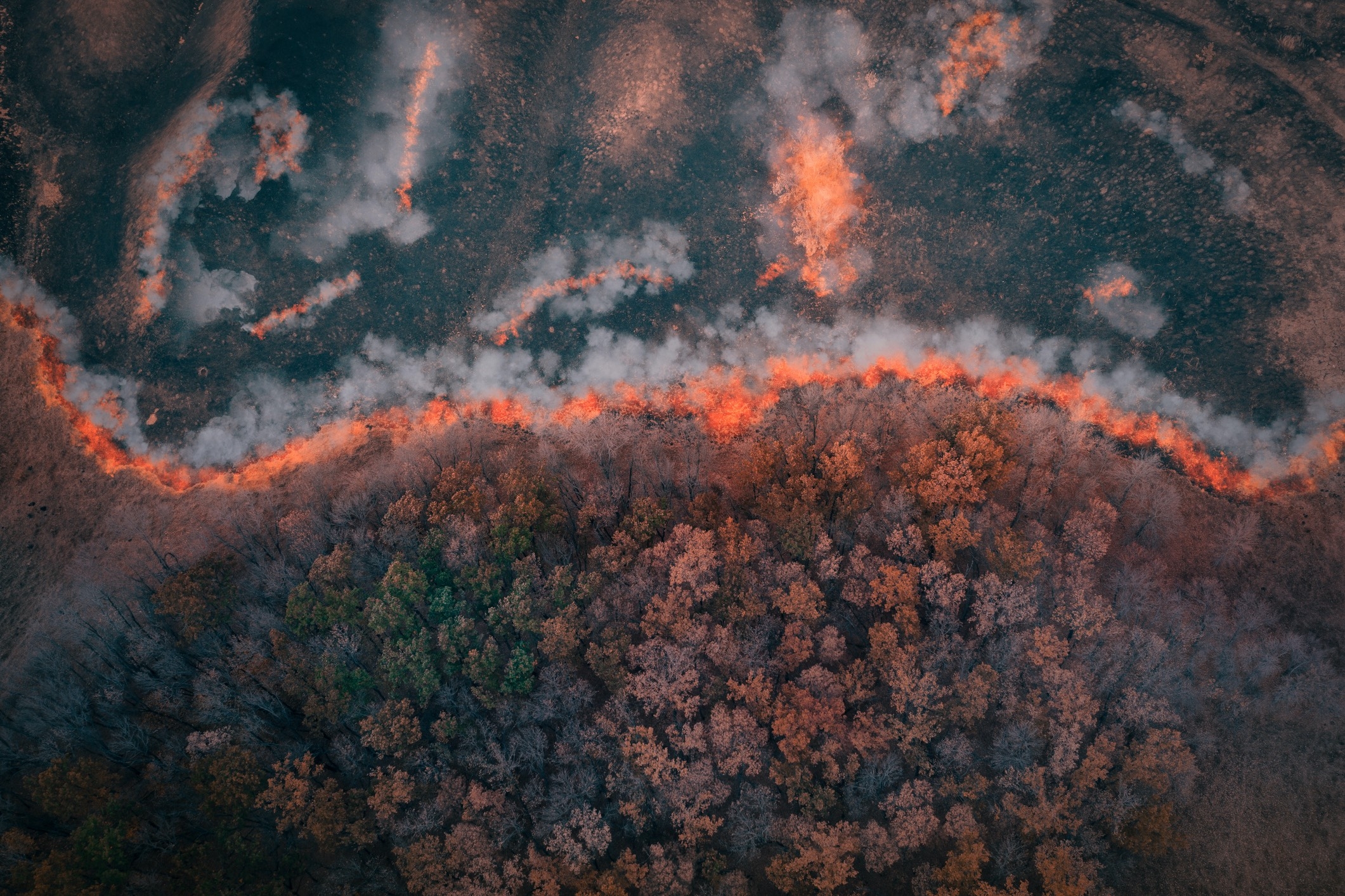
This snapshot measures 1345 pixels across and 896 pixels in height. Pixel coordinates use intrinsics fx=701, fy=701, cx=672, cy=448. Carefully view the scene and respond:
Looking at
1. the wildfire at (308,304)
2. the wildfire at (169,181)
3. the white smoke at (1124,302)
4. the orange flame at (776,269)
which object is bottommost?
the white smoke at (1124,302)

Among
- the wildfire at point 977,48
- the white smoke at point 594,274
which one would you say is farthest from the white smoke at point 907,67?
the white smoke at point 594,274

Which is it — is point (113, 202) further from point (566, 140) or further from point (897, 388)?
point (897, 388)

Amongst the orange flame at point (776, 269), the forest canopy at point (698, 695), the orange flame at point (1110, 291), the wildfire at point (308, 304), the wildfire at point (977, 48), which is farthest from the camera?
the orange flame at point (776, 269)

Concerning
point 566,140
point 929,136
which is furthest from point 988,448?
point 566,140

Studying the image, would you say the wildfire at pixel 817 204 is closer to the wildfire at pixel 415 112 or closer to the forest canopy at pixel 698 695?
the forest canopy at pixel 698 695

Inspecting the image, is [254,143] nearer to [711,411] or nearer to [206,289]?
[206,289]

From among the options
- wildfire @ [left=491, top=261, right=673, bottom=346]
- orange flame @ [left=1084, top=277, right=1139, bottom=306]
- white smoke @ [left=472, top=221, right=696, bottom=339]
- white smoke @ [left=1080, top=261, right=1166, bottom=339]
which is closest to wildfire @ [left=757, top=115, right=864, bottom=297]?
Answer: white smoke @ [left=472, top=221, right=696, bottom=339]

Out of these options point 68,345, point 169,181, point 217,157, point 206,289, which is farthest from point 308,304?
point 68,345
